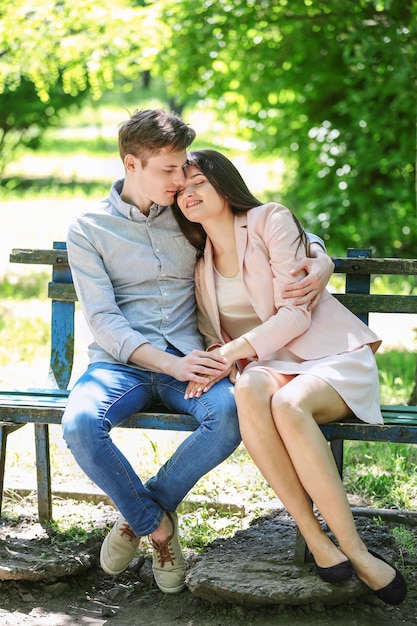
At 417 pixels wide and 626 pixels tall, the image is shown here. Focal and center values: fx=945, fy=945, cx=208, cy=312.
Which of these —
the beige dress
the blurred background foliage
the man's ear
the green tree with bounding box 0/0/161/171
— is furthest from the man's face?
the green tree with bounding box 0/0/161/171

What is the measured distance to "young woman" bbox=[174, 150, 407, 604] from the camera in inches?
123

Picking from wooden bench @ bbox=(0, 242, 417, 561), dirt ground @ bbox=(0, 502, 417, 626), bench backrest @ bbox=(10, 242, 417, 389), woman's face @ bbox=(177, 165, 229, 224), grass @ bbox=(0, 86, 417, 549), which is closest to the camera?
dirt ground @ bbox=(0, 502, 417, 626)

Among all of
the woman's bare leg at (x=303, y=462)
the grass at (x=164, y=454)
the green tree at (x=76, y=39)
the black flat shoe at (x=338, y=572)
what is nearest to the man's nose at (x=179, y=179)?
the woman's bare leg at (x=303, y=462)

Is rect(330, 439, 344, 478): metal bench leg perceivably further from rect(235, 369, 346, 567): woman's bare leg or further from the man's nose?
the man's nose

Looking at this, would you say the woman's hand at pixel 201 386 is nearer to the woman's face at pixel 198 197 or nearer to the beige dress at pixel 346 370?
the beige dress at pixel 346 370

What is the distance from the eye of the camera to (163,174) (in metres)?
3.65

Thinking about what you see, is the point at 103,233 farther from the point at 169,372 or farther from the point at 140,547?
the point at 140,547

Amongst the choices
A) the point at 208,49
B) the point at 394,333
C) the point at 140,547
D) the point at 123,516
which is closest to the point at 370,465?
the point at 140,547

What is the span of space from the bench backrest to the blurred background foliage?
270 centimetres

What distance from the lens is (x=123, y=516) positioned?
3342 millimetres

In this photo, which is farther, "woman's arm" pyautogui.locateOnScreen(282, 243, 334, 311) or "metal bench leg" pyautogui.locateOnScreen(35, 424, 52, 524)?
"metal bench leg" pyautogui.locateOnScreen(35, 424, 52, 524)

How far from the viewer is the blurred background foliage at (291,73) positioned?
7.29 meters

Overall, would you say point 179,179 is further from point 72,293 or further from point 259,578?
point 259,578

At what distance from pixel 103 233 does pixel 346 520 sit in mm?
1460
